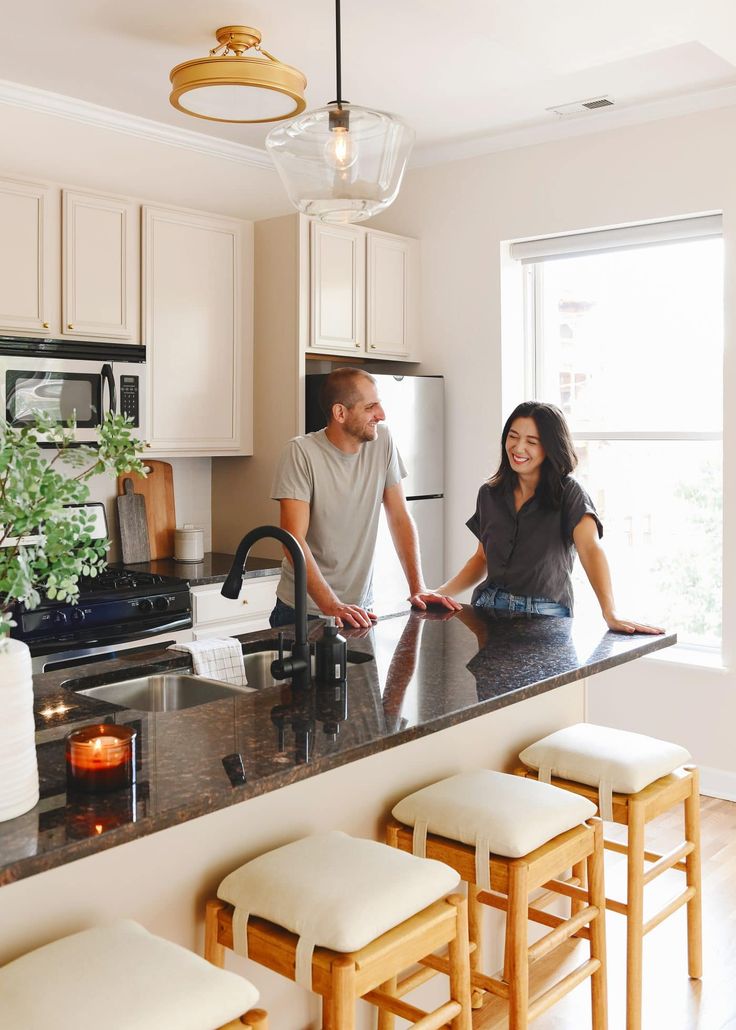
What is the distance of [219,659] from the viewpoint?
2.35 meters

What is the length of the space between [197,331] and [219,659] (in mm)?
2359

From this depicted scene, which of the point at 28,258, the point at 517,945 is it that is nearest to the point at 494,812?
the point at 517,945

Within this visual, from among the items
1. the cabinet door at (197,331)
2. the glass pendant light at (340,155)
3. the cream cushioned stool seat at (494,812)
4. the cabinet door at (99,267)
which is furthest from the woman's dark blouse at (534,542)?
the cabinet door at (99,267)

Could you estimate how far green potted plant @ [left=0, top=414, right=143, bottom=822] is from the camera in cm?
132

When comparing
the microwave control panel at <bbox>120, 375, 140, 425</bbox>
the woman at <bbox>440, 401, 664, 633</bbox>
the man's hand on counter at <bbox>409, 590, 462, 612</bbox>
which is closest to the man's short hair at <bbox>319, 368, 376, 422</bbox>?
the woman at <bbox>440, 401, 664, 633</bbox>

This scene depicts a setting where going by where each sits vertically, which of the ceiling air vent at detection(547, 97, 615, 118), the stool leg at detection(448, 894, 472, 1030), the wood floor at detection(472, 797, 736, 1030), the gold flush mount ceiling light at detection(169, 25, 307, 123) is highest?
the ceiling air vent at detection(547, 97, 615, 118)

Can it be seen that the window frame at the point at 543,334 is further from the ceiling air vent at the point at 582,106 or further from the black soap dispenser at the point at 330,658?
the black soap dispenser at the point at 330,658

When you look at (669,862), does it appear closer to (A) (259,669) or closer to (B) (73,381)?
(A) (259,669)

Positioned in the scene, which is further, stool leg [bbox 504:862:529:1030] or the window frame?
the window frame

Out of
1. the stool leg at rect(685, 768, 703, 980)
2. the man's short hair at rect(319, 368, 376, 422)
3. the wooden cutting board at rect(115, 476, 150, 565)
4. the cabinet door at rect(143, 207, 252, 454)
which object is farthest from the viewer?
the wooden cutting board at rect(115, 476, 150, 565)

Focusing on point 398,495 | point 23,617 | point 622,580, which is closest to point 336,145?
point 398,495

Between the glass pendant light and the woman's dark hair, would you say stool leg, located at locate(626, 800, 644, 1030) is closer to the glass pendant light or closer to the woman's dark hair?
the woman's dark hair

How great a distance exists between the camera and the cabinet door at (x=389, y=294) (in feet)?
15.3

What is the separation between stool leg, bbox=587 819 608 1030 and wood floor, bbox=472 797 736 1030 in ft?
0.81
